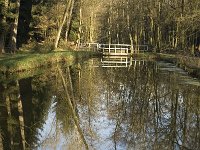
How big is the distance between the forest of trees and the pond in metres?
10.1

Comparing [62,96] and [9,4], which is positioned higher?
[9,4]

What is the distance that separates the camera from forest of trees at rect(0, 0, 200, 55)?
3538 cm

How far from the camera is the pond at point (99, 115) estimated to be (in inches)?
394

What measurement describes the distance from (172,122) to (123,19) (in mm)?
55944

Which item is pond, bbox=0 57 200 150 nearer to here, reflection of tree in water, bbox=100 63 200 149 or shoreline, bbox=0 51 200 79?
reflection of tree in water, bbox=100 63 200 149

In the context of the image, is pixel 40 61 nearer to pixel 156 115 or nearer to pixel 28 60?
pixel 28 60

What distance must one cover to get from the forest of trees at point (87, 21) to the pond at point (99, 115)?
33.1ft

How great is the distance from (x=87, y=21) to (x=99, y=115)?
190ft

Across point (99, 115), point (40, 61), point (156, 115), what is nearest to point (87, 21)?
point (40, 61)

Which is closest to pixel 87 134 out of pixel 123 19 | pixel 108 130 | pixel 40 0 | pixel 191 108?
pixel 108 130

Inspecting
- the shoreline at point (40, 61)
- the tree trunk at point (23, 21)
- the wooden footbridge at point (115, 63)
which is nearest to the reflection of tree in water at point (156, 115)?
the shoreline at point (40, 61)

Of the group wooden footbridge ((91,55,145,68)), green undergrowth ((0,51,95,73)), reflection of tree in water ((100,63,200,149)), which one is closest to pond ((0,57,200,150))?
reflection of tree in water ((100,63,200,149))

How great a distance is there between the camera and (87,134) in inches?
432

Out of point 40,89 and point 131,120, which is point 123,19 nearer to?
point 40,89
